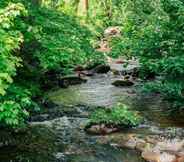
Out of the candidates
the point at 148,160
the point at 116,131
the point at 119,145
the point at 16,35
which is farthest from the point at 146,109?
the point at 16,35

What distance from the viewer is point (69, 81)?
20562 mm

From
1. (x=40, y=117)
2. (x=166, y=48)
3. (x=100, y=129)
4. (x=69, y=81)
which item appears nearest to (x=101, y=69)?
(x=69, y=81)

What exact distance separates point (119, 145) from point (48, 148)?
1.70 meters

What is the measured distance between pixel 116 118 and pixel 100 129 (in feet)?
2.58

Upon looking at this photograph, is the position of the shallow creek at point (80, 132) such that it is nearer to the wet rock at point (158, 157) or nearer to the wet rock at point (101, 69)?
the wet rock at point (158, 157)

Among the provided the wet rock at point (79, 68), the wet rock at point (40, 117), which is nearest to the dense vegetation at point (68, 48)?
the wet rock at point (40, 117)

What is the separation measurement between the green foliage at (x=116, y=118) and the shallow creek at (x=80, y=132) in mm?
313

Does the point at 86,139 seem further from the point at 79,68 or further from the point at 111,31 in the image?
the point at 111,31

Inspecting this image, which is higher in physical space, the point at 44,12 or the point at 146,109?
the point at 44,12

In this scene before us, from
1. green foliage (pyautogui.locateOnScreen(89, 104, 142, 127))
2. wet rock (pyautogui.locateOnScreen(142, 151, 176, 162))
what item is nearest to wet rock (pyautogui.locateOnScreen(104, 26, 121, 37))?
green foliage (pyautogui.locateOnScreen(89, 104, 142, 127))

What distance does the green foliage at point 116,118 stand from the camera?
12922 mm

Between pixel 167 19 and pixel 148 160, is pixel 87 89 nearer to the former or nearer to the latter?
pixel 167 19

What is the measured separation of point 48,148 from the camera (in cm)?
1116

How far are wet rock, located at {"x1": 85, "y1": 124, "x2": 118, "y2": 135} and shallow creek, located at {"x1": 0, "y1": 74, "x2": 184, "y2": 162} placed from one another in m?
0.23
